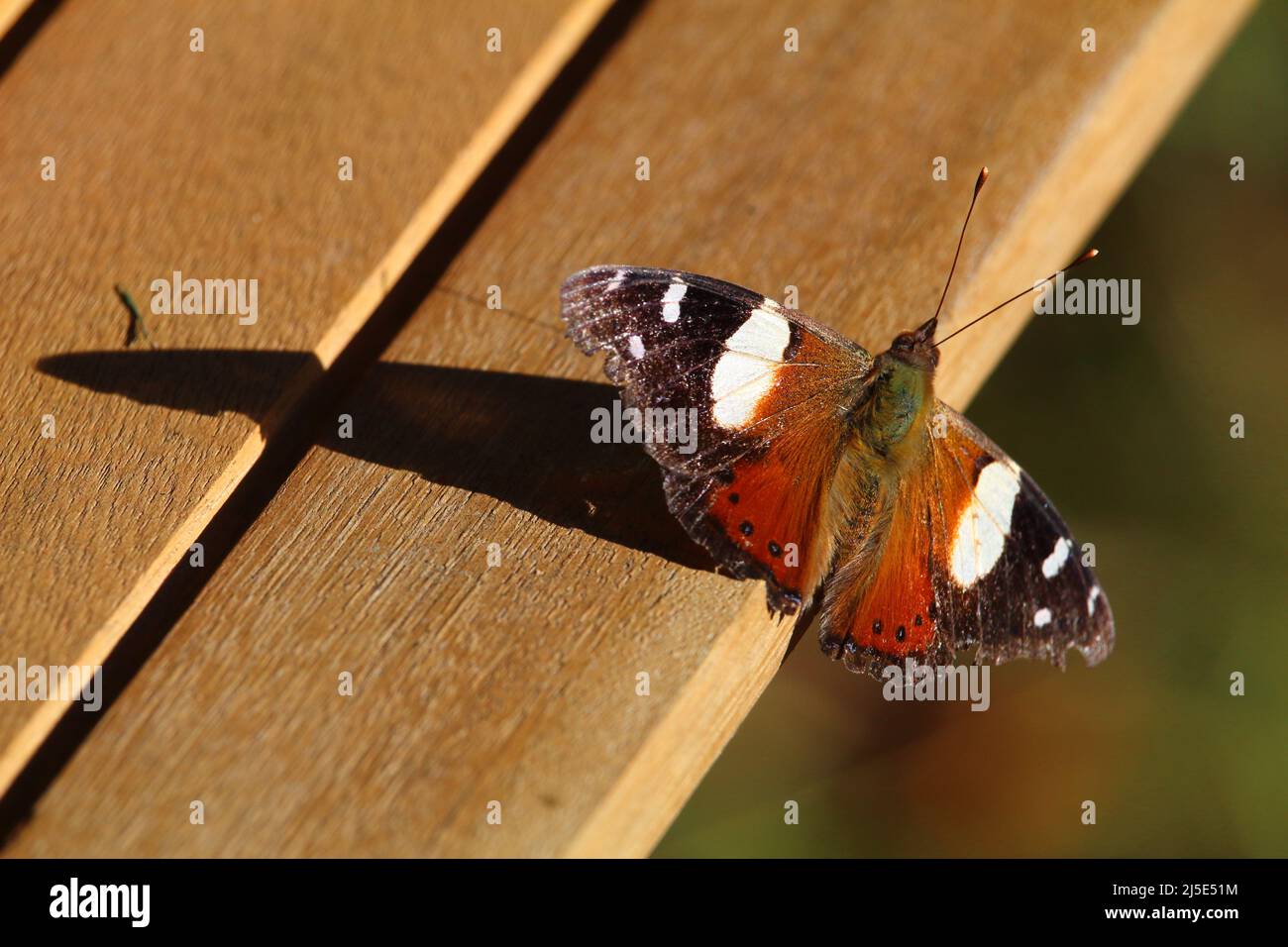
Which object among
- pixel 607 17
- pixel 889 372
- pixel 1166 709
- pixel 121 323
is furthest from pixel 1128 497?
pixel 121 323

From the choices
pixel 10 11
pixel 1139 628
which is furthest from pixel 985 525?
pixel 10 11

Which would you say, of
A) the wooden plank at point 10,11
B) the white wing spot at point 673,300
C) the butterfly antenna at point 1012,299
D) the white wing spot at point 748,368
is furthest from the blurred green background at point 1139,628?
the wooden plank at point 10,11

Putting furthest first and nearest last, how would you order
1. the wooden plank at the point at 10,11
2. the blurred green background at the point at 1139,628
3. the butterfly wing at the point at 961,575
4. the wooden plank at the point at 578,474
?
the blurred green background at the point at 1139,628 < the wooden plank at the point at 10,11 < the butterfly wing at the point at 961,575 < the wooden plank at the point at 578,474

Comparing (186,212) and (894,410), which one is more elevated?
(186,212)

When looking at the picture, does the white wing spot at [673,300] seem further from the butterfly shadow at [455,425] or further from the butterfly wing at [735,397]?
the butterfly shadow at [455,425]

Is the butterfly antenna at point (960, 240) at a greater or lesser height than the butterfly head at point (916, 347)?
greater

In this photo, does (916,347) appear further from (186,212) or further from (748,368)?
(186,212)

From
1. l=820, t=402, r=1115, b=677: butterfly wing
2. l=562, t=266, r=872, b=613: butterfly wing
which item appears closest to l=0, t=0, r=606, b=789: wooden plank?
l=562, t=266, r=872, b=613: butterfly wing

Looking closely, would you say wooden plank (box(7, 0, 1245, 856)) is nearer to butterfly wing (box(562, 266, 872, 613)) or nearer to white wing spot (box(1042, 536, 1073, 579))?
butterfly wing (box(562, 266, 872, 613))
